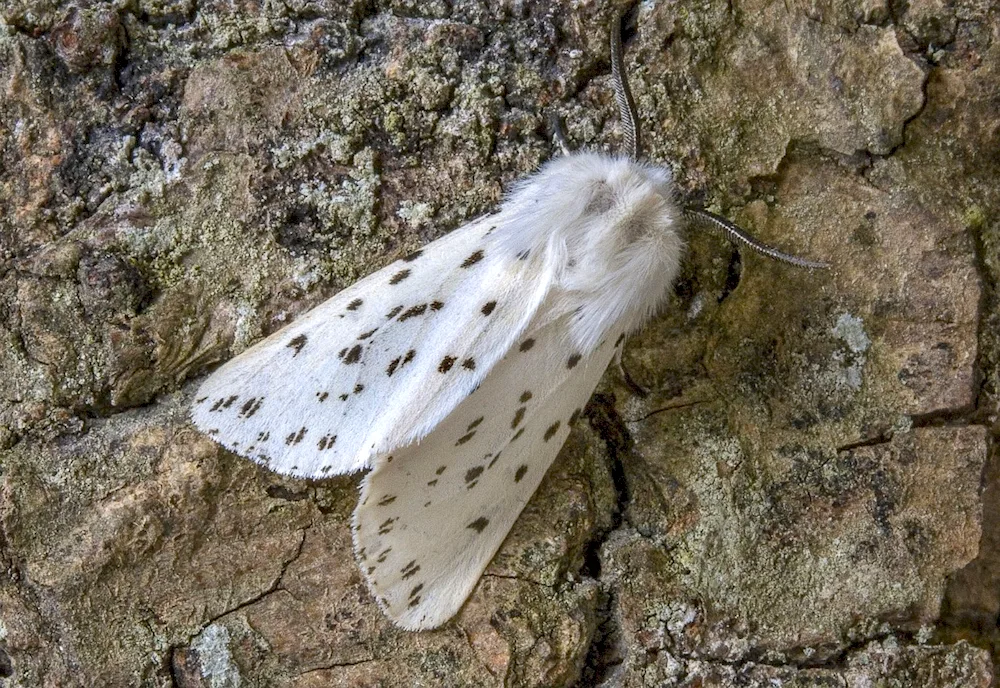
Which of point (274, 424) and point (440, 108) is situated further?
point (440, 108)

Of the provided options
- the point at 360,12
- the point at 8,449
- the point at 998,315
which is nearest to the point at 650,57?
the point at 360,12

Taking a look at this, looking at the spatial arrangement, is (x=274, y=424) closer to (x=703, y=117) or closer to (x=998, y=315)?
(x=703, y=117)

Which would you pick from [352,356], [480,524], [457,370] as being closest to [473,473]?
[480,524]

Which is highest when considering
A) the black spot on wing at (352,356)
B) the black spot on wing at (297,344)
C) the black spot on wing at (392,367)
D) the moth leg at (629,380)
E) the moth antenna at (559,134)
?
the moth antenna at (559,134)

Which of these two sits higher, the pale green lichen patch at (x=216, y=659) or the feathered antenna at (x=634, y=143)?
the feathered antenna at (x=634, y=143)

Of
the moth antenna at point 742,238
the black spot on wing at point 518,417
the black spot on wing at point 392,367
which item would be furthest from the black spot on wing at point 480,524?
the moth antenna at point 742,238

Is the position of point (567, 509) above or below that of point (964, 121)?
below

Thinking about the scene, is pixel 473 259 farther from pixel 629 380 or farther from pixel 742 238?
pixel 742 238

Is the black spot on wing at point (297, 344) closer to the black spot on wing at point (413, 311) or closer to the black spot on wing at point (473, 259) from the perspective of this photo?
the black spot on wing at point (413, 311)
